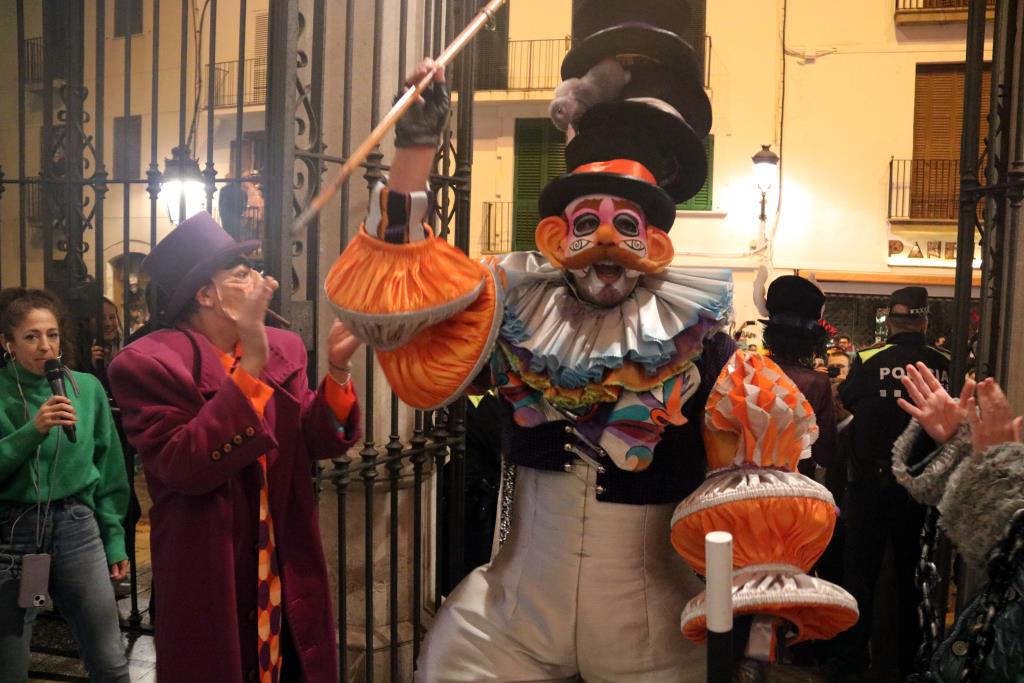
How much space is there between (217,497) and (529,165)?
10.9 meters

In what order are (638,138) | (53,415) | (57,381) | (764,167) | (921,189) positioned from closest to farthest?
(638,138) < (53,415) < (57,381) < (764,167) < (921,189)

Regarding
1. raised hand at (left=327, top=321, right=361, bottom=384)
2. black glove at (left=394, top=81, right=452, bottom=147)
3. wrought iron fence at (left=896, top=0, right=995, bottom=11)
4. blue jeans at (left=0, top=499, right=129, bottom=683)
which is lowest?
blue jeans at (left=0, top=499, right=129, bottom=683)

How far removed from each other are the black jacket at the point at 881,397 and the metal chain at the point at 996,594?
224 cm

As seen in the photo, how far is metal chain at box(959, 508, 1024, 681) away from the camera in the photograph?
1.76 m

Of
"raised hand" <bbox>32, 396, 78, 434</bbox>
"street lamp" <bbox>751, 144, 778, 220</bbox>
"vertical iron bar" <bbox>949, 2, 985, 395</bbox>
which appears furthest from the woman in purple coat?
"street lamp" <bbox>751, 144, 778, 220</bbox>

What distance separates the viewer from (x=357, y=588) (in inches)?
128

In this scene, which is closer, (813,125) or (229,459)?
(229,459)

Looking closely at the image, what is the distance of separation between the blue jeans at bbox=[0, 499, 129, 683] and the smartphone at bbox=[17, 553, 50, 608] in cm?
7

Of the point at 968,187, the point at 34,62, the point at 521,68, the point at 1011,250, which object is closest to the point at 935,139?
the point at 521,68

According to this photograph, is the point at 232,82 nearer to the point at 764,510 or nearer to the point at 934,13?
the point at 934,13

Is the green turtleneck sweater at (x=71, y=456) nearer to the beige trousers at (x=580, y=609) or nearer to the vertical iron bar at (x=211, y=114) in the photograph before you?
the vertical iron bar at (x=211, y=114)

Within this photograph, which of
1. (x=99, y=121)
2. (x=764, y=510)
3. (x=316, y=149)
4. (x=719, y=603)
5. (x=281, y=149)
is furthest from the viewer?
(x=99, y=121)

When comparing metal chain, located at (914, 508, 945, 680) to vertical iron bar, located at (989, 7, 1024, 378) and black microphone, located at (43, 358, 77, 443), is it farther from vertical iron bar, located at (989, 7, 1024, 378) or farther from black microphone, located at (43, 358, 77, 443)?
black microphone, located at (43, 358, 77, 443)

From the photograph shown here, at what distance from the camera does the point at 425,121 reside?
1859mm
